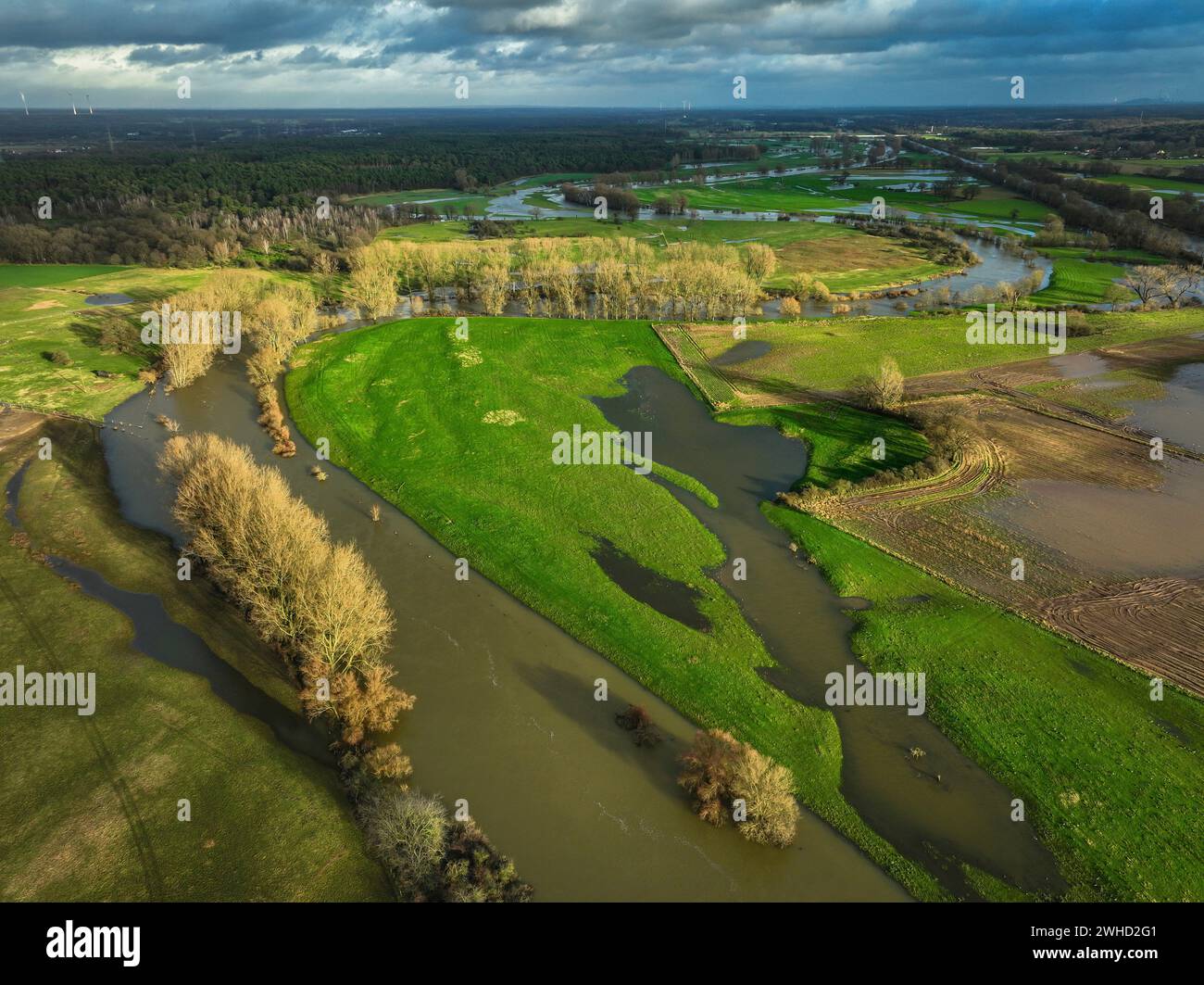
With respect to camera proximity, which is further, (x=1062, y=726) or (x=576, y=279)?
(x=576, y=279)

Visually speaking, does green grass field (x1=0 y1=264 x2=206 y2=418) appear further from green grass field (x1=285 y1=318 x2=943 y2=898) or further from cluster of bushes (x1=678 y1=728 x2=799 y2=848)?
cluster of bushes (x1=678 y1=728 x2=799 y2=848)

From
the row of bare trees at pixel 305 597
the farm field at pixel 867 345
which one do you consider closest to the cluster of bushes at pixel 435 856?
the row of bare trees at pixel 305 597

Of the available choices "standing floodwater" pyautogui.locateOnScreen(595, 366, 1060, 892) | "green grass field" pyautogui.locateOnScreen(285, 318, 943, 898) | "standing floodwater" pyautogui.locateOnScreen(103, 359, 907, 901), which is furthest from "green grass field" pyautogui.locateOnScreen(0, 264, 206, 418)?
"standing floodwater" pyautogui.locateOnScreen(595, 366, 1060, 892)

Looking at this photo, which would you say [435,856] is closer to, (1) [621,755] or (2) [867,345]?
(1) [621,755]

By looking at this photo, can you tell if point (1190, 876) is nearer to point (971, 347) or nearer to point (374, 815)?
point (374, 815)

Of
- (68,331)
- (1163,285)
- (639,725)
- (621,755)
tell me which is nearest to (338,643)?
(621,755)

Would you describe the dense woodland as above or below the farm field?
Answer: above
